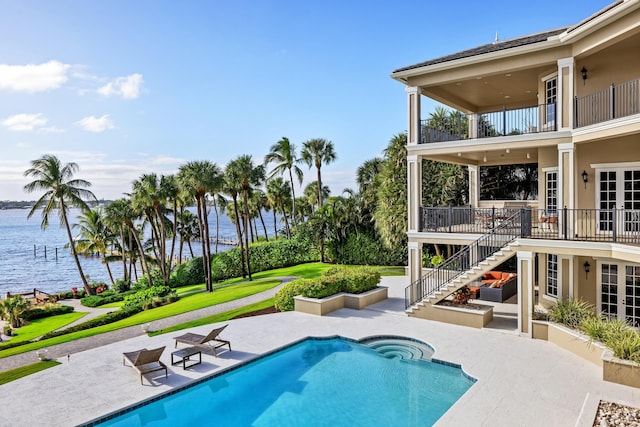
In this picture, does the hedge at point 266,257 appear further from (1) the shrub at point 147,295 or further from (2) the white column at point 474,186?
(2) the white column at point 474,186

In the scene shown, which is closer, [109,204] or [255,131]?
[109,204]

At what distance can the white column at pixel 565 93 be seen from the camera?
14031 mm

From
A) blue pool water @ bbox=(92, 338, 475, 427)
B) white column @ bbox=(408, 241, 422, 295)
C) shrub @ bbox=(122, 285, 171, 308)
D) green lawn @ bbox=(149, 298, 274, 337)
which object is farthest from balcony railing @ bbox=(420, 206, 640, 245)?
shrub @ bbox=(122, 285, 171, 308)

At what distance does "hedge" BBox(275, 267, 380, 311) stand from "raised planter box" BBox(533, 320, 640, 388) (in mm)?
7212

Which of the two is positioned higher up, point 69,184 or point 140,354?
point 69,184

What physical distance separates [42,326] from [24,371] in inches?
601

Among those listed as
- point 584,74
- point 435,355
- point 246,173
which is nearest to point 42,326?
point 246,173

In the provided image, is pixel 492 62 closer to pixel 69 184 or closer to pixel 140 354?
pixel 140 354

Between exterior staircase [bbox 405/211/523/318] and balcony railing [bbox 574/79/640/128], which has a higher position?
balcony railing [bbox 574/79/640/128]

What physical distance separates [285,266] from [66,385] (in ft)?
83.5

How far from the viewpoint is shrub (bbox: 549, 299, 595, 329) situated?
495 inches

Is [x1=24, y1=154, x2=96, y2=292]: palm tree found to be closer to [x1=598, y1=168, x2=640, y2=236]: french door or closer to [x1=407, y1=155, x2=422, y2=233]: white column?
[x1=407, y1=155, x2=422, y2=233]: white column

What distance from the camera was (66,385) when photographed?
35.0ft

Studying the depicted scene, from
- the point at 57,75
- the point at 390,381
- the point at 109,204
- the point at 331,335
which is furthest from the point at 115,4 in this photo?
the point at 109,204
